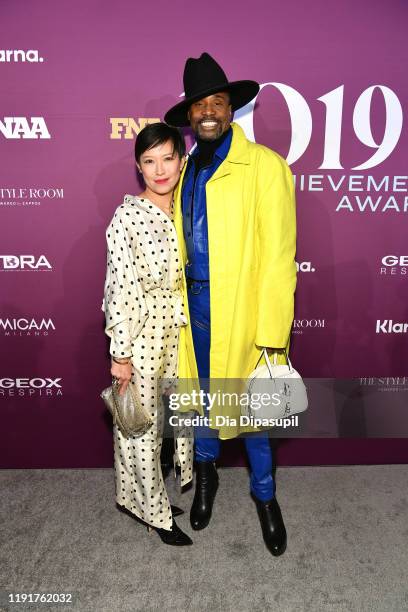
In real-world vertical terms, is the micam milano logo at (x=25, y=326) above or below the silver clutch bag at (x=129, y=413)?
above

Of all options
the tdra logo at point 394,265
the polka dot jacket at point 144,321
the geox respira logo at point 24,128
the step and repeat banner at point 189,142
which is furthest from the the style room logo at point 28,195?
the tdra logo at point 394,265

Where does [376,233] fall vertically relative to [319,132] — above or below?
below

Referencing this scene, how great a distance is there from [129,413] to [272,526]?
860 mm

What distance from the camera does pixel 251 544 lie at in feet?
7.52

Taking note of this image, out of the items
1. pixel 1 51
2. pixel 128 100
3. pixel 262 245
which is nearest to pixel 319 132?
pixel 262 245

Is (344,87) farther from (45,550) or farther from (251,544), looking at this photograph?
(45,550)

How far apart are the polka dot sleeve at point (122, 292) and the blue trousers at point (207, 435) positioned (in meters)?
Result: 0.25

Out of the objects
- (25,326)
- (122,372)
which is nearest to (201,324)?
(122,372)

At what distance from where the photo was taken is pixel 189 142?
7.73ft

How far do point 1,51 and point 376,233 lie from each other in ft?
6.41

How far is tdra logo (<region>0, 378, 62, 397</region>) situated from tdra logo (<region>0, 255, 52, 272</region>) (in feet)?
2.01

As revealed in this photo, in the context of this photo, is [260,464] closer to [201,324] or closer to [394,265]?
[201,324]

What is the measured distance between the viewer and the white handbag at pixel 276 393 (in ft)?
6.67

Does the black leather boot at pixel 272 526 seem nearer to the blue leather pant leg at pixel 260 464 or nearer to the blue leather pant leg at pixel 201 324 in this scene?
the blue leather pant leg at pixel 260 464
